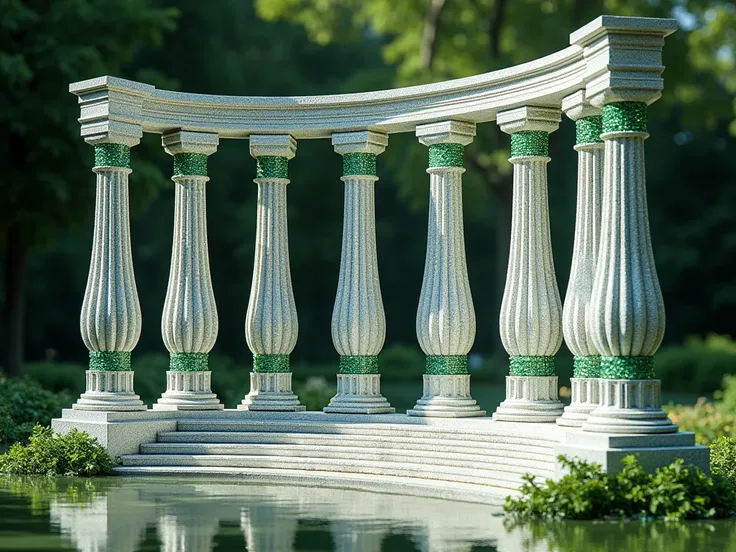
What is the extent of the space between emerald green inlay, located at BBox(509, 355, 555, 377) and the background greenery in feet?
56.5

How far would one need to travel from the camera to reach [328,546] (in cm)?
1638

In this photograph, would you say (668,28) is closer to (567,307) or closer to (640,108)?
(640,108)

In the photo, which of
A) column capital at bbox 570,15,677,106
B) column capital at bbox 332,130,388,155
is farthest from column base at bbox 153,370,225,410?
column capital at bbox 570,15,677,106

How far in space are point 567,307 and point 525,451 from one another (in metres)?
3.00

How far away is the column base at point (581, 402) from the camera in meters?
22.1

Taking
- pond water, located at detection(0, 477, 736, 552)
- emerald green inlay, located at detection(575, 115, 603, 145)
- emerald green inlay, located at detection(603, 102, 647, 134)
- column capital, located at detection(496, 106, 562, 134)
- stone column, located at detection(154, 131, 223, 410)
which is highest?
column capital, located at detection(496, 106, 562, 134)

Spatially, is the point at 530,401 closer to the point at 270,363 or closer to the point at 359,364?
→ the point at 359,364

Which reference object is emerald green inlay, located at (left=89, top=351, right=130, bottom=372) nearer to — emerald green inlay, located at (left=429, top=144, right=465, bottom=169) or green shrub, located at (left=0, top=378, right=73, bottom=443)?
green shrub, located at (left=0, top=378, right=73, bottom=443)

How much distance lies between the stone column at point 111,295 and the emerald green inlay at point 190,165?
1976 millimetres

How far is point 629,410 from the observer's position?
1956cm

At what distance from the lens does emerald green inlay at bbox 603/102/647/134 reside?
20.2 metres

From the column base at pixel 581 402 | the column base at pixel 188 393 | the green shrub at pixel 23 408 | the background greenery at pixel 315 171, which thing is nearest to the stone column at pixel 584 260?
the column base at pixel 581 402

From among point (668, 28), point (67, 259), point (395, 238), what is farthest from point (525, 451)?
point (395, 238)

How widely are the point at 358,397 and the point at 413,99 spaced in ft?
23.2
